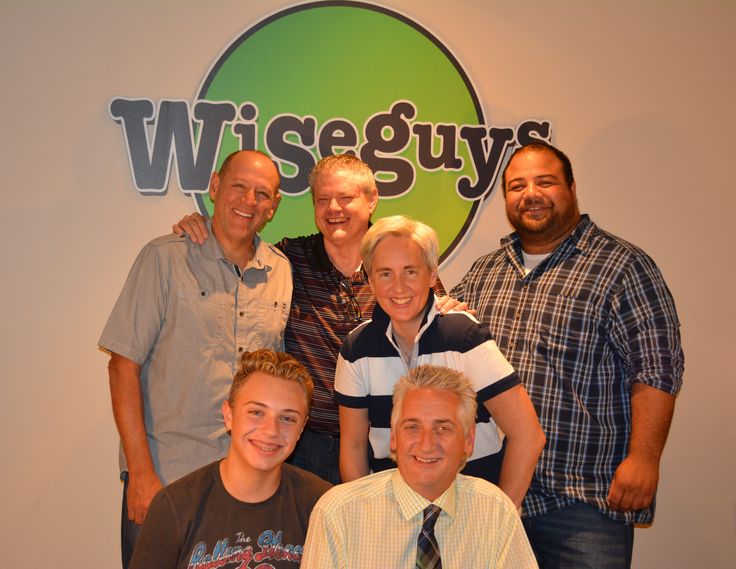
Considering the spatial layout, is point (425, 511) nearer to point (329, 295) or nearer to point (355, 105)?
point (329, 295)

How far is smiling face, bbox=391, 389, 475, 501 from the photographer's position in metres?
2.04

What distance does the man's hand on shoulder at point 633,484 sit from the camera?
2576mm

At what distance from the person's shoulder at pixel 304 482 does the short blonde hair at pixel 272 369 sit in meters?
0.21

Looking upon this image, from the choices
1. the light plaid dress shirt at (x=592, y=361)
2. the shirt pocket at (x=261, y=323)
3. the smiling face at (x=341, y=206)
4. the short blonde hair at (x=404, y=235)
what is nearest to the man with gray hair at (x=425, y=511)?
the short blonde hair at (x=404, y=235)

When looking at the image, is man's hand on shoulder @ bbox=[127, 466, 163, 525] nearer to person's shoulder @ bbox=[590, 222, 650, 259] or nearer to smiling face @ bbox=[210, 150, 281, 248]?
smiling face @ bbox=[210, 150, 281, 248]

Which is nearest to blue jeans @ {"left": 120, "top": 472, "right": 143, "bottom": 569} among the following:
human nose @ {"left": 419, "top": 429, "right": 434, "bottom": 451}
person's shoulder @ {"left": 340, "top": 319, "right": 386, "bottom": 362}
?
person's shoulder @ {"left": 340, "top": 319, "right": 386, "bottom": 362}

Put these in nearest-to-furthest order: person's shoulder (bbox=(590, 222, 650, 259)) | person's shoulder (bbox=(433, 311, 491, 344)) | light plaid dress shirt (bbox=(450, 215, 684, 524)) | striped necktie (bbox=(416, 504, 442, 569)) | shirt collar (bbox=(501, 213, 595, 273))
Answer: striped necktie (bbox=(416, 504, 442, 569)) < person's shoulder (bbox=(433, 311, 491, 344)) < light plaid dress shirt (bbox=(450, 215, 684, 524)) < person's shoulder (bbox=(590, 222, 650, 259)) < shirt collar (bbox=(501, 213, 595, 273))

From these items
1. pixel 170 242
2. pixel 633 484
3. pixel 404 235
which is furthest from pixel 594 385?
pixel 170 242

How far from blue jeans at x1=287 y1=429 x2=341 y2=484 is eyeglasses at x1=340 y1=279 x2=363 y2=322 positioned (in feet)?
1.50

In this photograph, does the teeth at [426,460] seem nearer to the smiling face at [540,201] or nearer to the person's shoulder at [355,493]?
the person's shoulder at [355,493]

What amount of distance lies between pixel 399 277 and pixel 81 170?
1620mm

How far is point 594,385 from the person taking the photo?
271 centimetres

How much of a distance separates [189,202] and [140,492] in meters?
1.33

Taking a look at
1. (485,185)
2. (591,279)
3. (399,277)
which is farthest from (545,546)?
(485,185)
